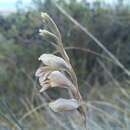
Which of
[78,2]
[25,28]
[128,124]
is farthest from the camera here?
[78,2]

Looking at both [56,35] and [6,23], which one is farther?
[6,23]

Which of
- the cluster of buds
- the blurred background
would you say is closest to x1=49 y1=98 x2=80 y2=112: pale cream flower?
the cluster of buds

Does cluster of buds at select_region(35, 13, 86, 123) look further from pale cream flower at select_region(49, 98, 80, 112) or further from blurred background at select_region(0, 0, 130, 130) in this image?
blurred background at select_region(0, 0, 130, 130)

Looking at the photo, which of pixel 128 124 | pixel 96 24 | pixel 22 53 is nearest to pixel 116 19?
pixel 96 24

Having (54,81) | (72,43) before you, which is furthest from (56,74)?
(72,43)

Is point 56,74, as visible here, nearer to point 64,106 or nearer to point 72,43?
point 64,106

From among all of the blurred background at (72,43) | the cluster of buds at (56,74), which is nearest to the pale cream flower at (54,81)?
the cluster of buds at (56,74)

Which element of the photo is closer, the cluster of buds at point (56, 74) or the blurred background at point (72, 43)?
the cluster of buds at point (56, 74)

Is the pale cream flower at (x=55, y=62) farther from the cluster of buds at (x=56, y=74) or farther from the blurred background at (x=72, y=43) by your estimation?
the blurred background at (x=72, y=43)

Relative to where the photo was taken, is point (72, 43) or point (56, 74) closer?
point (56, 74)

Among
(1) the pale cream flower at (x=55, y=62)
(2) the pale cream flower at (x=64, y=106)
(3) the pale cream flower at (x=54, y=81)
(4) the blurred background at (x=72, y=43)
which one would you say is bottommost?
(4) the blurred background at (x=72, y=43)

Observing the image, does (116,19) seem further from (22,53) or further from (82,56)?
(22,53)
